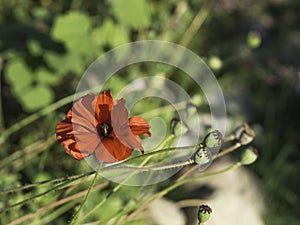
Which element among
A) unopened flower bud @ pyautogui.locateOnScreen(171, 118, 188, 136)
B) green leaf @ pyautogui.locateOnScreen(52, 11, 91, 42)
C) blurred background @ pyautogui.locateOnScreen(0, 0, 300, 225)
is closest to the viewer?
unopened flower bud @ pyautogui.locateOnScreen(171, 118, 188, 136)

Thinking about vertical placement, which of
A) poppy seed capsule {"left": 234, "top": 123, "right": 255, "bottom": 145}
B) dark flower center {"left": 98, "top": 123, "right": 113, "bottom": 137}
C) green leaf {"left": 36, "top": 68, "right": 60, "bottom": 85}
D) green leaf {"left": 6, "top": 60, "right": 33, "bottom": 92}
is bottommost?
poppy seed capsule {"left": 234, "top": 123, "right": 255, "bottom": 145}

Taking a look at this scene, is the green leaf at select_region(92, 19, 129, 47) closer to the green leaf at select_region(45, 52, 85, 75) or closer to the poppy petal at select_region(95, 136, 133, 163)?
the green leaf at select_region(45, 52, 85, 75)

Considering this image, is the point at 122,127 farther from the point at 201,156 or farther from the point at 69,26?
the point at 69,26

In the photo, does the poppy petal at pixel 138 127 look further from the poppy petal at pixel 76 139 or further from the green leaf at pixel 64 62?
the green leaf at pixel 64 62

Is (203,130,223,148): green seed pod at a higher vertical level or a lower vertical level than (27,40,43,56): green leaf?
lower

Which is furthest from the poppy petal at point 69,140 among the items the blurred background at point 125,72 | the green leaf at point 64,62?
the green leaf at point 64,62

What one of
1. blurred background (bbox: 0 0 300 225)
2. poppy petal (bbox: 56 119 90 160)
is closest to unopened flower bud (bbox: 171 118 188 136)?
poppy petal (bbox: 56 119 90 160)

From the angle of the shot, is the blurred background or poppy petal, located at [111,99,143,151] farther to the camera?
the blurred background
